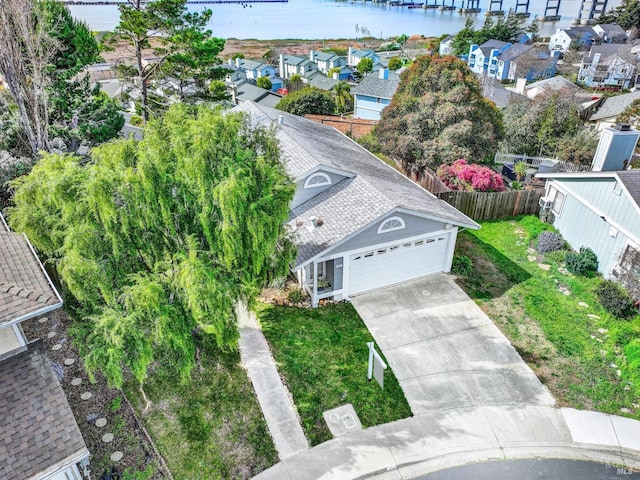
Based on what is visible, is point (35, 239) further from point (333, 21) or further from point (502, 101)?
point (333, 21)

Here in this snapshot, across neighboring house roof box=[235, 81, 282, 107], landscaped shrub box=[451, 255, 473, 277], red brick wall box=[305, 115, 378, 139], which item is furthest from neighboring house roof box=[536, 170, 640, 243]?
neighboring house roof box=[235, 81, 282, 107]

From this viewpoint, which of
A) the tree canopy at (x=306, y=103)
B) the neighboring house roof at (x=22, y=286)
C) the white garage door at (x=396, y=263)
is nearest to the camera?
the neighboring house roof at (x=22, y=286)

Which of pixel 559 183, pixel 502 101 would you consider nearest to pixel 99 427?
pixel 559 183

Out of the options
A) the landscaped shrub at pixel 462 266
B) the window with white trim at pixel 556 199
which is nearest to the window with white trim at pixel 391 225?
the landscaped shrub at pixel 462 266

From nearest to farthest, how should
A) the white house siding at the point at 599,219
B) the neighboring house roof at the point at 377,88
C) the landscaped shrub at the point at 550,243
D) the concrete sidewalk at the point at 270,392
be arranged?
the concrete sidewalk at the point at 270,392, the white house siding at the point at 599,219, the landscaped shrub at the point at 550,243, the neighboring house roof at the point at 377,88

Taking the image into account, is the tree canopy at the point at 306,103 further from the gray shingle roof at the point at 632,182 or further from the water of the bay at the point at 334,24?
the water of the bay at the point at 334,24

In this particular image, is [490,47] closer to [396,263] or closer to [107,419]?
[396,263]
